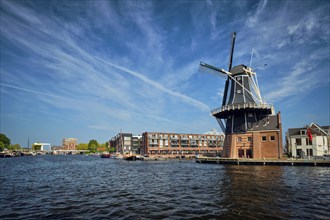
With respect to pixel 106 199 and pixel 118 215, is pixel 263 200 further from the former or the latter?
pixel 106 199

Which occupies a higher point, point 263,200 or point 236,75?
point 236,75

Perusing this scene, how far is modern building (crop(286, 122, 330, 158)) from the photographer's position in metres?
60.8

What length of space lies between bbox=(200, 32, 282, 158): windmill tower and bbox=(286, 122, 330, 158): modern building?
9.98 metres

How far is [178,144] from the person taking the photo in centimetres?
12562

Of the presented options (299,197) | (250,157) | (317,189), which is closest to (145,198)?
(299,197)

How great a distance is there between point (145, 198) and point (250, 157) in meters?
48.6

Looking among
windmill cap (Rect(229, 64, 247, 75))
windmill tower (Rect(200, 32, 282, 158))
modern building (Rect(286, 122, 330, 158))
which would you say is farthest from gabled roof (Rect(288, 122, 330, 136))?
windmill cap (Rect(229, 64, 247, 75))

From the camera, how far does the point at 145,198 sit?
19.8 meters

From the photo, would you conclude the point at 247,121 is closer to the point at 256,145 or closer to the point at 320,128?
the point at 256,145

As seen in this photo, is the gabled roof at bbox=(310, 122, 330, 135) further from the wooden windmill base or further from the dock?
the dock

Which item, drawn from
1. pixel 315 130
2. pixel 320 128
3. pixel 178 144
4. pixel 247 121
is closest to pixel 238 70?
pixel 247 121

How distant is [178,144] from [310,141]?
239 feet

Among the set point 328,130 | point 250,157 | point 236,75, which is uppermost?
point 236,75

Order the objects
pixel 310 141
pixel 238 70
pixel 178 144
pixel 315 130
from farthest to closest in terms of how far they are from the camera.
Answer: pixel 178 144 → pixel 238 70 → pixel 315 130 → pixel 310 141
